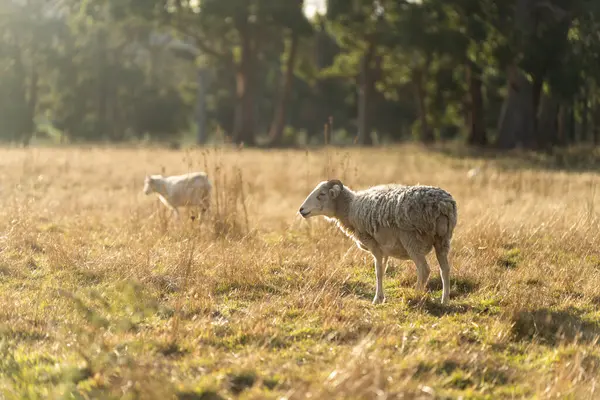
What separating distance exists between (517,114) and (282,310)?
25917 mm

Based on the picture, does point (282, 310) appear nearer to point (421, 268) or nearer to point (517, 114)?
point (421, 268)

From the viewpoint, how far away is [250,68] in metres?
44.1

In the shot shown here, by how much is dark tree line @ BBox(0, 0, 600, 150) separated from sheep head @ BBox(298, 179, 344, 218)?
2.36 metres

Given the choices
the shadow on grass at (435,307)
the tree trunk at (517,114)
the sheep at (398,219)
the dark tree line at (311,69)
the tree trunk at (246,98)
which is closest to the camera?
the shadow on grass at (435,307)

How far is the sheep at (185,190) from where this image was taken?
42.0 feet

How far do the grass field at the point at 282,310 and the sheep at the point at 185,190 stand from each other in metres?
0.36

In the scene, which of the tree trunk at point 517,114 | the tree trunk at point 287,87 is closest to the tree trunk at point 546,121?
the tree trunk at point 517,114

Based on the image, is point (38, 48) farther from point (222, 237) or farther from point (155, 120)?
point (222, 237)

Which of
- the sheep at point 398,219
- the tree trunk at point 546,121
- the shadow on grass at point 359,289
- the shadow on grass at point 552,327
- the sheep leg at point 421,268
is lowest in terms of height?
the shadow on grass at point 359,289

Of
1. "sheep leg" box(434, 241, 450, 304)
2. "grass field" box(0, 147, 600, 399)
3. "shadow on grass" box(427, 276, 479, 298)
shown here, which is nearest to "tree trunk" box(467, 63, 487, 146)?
"grass field" box(0, 147, 600, 399)

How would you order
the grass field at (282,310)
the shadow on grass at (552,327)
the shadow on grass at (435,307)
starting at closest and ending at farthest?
the grass field at (282,310) → the shadow on grass at (552,327) → the shadow on grass at (435,307)

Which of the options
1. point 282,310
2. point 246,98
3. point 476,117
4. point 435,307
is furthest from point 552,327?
point 246,98

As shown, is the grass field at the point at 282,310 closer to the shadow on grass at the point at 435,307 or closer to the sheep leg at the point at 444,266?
the shadow on grass at the point at 435,307

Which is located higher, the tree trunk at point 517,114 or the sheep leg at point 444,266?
the tree trunk at point 517,114
